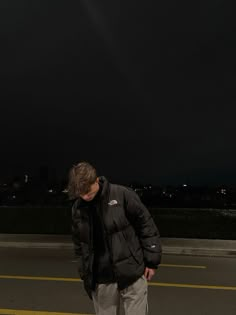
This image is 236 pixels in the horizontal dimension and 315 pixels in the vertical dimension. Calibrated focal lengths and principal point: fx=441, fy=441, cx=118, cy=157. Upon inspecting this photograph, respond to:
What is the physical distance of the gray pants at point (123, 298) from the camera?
3.30m

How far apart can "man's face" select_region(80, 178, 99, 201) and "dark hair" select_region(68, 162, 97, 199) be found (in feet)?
0.13

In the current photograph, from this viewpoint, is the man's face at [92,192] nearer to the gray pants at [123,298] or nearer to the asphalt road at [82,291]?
the gray pants at [123,298]

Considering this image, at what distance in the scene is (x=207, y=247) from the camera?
11773 millimetres

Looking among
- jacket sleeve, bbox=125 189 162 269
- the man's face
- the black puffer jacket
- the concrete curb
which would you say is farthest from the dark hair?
the concrete curb

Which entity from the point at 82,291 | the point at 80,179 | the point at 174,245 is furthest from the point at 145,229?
the point at 174,245

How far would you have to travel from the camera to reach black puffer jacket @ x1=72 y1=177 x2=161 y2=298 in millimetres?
3221

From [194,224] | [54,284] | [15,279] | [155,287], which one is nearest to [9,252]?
[15,279]

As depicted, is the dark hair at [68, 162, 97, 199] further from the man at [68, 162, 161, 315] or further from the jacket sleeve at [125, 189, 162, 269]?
the jacket sleeve at [125, 189, 162, 269]

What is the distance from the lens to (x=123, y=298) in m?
3.35

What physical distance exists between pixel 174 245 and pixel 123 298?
8978 mm

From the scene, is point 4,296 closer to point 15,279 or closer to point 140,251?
point 15,279

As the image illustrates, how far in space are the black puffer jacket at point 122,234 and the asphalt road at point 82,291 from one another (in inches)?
105

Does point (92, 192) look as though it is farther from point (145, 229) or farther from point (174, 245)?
point (174, 245)

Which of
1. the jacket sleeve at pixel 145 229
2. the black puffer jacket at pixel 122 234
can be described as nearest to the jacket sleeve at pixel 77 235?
the black puffer jacket at pixel 122 234
